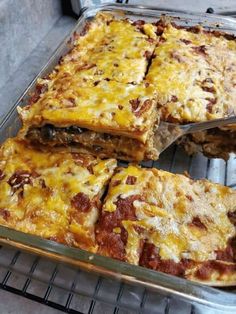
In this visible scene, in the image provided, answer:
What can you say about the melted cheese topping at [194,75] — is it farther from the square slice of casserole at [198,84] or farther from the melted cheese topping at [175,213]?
the melted cheese topping at [175,213]

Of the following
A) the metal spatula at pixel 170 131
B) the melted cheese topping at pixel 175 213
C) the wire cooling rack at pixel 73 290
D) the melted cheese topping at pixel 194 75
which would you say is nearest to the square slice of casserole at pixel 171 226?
the melted cheese topping at pixel 175 213

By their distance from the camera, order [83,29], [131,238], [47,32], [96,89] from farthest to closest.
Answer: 1. [47,32]
2. [83,29]
3. [96,89]
4. [131,238]

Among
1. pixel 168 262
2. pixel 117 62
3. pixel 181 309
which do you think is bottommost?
pixel 181 309

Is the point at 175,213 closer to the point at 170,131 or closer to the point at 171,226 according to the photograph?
the point at 171,226

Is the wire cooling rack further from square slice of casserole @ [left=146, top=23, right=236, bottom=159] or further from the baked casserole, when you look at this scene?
square slice of casserole @ [left=146, top=23, right=236, bottom=159]

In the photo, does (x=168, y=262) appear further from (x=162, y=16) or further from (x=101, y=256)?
(x=162, y=16)

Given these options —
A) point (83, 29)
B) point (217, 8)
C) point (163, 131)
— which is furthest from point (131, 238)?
point (217, 8)

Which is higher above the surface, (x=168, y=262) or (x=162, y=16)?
(x=162, y=16)

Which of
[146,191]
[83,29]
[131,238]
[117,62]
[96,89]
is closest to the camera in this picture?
[131,238]
